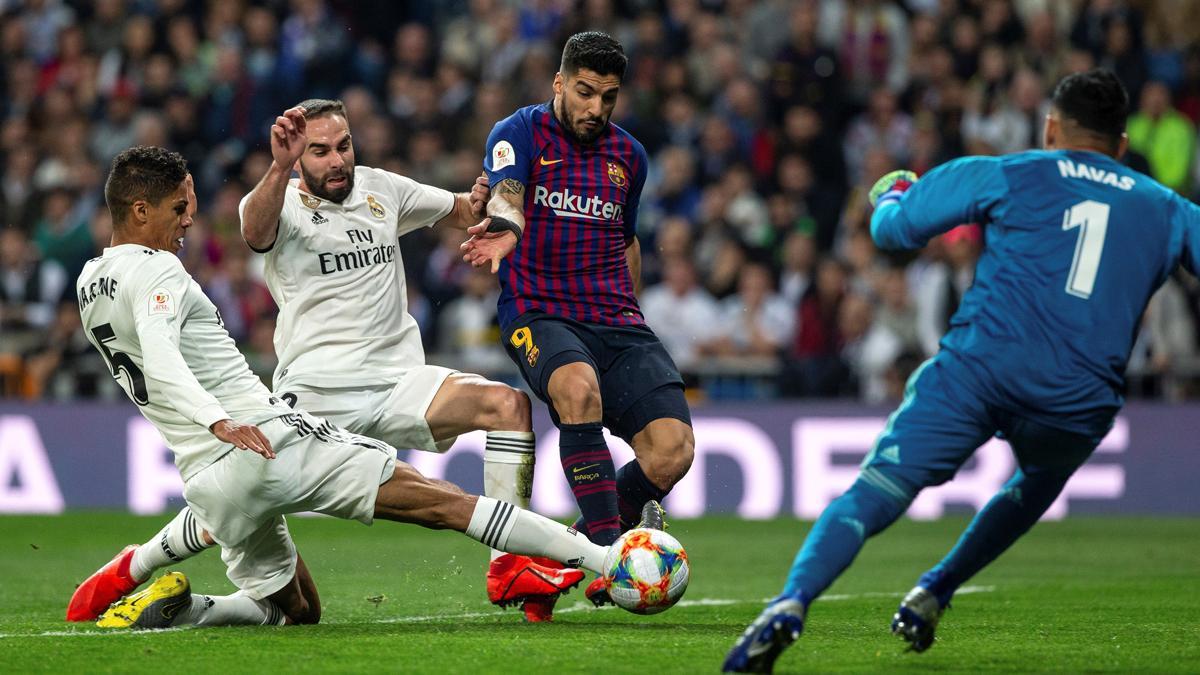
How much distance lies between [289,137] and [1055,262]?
3.00m

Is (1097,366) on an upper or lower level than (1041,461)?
upper

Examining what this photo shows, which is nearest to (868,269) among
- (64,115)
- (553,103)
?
(553,103)

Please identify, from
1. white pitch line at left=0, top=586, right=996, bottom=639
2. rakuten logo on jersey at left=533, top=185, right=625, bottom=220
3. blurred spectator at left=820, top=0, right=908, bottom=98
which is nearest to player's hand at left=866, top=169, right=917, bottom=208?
rakuten logo on jersey at left=533, top=185, right=625, bottom=220

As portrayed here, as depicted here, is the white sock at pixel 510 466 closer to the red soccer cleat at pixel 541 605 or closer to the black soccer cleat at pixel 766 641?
the red soccer cleat at pixel 541 605

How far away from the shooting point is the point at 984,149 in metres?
14.6

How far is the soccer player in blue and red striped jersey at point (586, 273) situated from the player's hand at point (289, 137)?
0.87 metres

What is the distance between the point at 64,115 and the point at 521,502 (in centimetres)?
1165

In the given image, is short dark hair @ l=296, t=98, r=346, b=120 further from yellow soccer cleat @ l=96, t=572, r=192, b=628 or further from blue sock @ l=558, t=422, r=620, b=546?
yellow soccer cleat @ l=96, t=572, r=192, b=628

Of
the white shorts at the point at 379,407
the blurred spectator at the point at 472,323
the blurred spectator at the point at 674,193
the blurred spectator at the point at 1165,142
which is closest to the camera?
the white shorts at the point at 379,407

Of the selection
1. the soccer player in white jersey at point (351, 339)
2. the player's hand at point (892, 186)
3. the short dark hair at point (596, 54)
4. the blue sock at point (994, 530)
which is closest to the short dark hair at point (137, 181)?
the soccer player in white jersey at point (351, 339)

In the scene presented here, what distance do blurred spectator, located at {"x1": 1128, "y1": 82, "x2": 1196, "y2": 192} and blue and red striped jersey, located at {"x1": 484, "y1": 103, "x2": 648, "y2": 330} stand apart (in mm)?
8599

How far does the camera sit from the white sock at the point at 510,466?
6.98m

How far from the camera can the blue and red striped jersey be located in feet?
23.8

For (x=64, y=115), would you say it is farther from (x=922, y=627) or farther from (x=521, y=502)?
(x=922, y=627)
